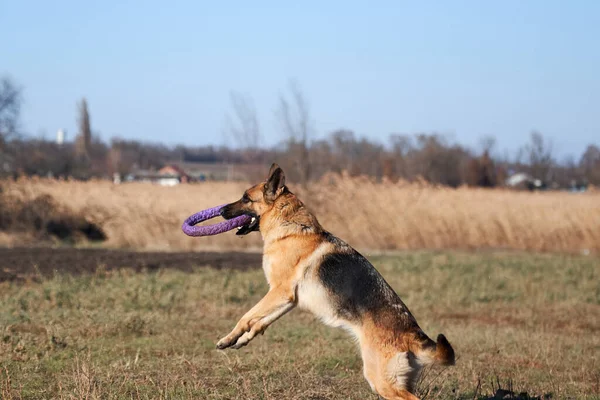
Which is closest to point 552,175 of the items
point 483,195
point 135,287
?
point 483,195

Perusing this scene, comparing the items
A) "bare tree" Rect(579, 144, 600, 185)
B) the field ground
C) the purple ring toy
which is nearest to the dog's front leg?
the field ground

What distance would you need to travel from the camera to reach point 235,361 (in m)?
8.35

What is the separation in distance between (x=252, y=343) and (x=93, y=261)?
870 centimetres

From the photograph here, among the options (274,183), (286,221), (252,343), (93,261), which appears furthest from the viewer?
(93,261)

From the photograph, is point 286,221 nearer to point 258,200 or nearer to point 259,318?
point 258,200

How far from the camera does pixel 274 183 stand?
728 cm

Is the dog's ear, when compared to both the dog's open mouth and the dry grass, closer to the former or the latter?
the dog's open mouth

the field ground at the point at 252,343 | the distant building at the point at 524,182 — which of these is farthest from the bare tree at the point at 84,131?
the field ground at the point at 252,343

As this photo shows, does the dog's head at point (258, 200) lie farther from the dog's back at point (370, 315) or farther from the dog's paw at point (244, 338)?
the dog's paw at point (244, 338)

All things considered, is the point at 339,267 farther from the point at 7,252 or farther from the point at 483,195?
the point at 483,195

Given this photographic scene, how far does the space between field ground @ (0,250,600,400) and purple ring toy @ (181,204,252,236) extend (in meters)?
1.40

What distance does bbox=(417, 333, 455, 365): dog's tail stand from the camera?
614cm

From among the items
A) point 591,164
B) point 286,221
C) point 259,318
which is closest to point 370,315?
point 259,318

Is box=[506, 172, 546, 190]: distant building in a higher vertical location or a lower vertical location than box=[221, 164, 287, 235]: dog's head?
lower
